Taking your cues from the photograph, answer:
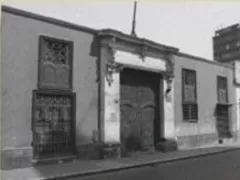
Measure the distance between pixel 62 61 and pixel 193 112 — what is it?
337 inches

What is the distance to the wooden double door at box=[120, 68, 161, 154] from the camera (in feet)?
38.7

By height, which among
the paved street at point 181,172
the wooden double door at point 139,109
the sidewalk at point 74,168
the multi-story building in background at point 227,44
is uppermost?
the multi-story building in background at point 227,44

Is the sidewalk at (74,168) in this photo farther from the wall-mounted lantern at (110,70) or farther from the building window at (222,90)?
the building window at (222,90)

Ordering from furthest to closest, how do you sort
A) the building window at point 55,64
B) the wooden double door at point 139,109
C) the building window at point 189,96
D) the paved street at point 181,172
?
the building window at point 189,96 < the wooden double door at point 139,109 < the building window at point 55,64 < the paved street at point 181,172

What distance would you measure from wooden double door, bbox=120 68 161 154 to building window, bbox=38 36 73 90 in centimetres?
290

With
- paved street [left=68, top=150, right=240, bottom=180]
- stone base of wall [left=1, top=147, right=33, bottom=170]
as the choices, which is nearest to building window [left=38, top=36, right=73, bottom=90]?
stone base of wall [left=1, top=147, right=33, bottom=170]

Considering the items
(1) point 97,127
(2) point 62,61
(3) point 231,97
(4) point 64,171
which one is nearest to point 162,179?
(4) point 64,171

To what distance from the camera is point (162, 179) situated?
702cm

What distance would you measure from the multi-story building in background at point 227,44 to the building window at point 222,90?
50.4 metres

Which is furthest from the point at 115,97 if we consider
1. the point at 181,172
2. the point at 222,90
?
the point at 222,90

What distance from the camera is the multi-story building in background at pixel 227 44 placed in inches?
2569

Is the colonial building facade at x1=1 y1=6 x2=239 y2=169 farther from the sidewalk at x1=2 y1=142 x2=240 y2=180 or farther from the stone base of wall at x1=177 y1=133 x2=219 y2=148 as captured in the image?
the sidewalk at x1=2 y1=142 x2=240 y2=180

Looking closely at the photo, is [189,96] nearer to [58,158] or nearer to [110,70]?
→ [110,70]

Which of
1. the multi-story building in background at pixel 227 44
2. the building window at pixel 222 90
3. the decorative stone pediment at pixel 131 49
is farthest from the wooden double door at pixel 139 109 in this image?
the multi-story building in background at pixel 227 44
